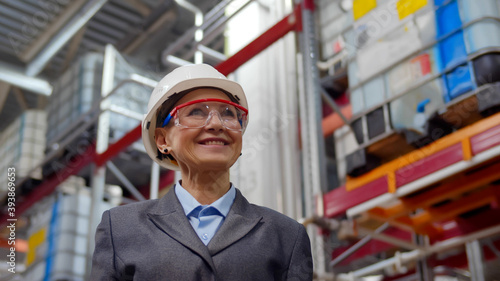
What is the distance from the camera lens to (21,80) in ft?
31.8

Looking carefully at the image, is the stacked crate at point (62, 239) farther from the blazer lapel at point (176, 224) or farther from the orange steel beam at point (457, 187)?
the blazer lapel at point (176, 224)

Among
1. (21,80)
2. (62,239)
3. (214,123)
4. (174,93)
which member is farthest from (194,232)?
(21,80)

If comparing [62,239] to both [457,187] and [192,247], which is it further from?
[192,247]

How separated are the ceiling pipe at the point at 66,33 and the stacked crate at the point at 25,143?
756 millimetres

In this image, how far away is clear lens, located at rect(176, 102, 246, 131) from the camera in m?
1.89

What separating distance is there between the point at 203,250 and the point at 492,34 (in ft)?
8.90

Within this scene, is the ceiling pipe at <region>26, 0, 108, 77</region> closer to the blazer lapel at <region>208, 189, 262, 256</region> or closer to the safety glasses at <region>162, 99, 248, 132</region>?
the safety glasses at <region>162, 99, 248, 132</region>

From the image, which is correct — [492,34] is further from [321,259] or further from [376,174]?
[321,259]

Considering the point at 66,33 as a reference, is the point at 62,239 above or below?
below

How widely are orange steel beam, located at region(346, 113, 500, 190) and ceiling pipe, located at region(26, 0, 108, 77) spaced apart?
5.25 meters

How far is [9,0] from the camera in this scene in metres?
9.53

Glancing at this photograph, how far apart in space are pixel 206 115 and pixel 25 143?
26.0 ft

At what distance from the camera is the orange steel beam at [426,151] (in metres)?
3.64

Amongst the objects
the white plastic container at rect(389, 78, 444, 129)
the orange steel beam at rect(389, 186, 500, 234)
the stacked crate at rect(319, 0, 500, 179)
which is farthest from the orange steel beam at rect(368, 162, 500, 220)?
the white plastic container at rect(389, 78, 444, 129)
